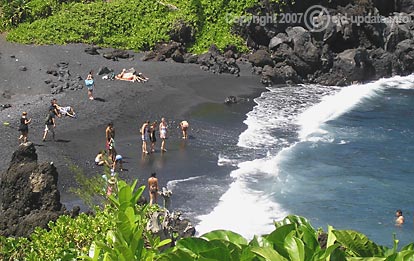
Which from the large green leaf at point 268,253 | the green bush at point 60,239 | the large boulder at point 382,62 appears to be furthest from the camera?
the large boulder at point 382,62

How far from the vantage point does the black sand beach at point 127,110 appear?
24578 millimetres

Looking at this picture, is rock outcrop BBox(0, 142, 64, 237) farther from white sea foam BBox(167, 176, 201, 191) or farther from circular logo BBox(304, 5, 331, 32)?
circular logo BBox(304, 5, 331, 32)

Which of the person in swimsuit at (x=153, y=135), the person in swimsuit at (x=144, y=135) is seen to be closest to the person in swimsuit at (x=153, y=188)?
the person in swimsuit at (x=144, y=135)

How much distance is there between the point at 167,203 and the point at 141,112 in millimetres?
14463

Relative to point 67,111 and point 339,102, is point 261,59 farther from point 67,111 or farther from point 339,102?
point 67,111

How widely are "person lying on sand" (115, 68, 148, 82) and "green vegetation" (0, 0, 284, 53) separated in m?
6.49

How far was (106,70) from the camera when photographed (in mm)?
36531

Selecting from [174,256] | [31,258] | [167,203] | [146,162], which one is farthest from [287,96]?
[174,256]

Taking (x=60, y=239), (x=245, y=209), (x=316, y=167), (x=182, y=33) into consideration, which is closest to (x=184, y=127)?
(x=316, y=167)

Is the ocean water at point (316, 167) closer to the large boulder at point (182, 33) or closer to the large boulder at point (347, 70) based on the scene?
the large boulder at point (347, 70)

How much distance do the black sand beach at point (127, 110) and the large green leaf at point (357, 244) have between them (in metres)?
16.4

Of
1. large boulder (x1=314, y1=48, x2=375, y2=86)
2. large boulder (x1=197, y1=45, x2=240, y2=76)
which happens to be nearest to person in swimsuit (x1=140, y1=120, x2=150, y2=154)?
large boulder (x1=197, y1=45, x2=240, y2=76)

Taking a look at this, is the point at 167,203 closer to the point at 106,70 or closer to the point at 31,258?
the point at 31,258

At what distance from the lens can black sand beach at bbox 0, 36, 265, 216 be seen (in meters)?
24.6
